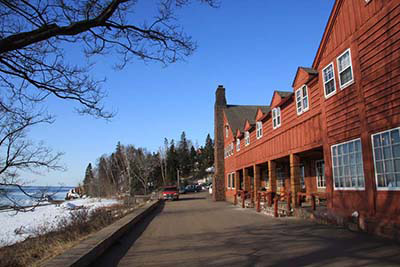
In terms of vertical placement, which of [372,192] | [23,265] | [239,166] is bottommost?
[23,265]

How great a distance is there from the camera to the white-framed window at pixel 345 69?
11.1 metres

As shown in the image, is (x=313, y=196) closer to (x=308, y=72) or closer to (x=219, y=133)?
(x=308, y=72)

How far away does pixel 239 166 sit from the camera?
29766 mm

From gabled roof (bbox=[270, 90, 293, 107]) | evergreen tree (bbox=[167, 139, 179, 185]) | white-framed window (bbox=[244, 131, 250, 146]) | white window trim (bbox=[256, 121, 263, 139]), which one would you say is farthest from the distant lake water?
evergreen tree (bbox=[167, 139, 179, 185])

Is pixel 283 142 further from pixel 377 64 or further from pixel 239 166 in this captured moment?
pixel 239 166

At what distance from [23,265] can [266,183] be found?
22281 millimetres

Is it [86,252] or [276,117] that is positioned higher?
[276,117]

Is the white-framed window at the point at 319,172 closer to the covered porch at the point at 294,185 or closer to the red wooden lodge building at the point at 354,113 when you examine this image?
the covered porch at the point at 294,185

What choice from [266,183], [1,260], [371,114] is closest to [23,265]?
[1,260]

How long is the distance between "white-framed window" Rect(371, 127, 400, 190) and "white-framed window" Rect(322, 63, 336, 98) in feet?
10.3

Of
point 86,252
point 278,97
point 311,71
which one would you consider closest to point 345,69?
point 311,71

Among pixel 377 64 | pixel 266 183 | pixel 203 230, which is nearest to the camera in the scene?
pixel 377 64

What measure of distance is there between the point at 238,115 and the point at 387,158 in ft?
91.0

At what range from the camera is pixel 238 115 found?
36688 millimetres
